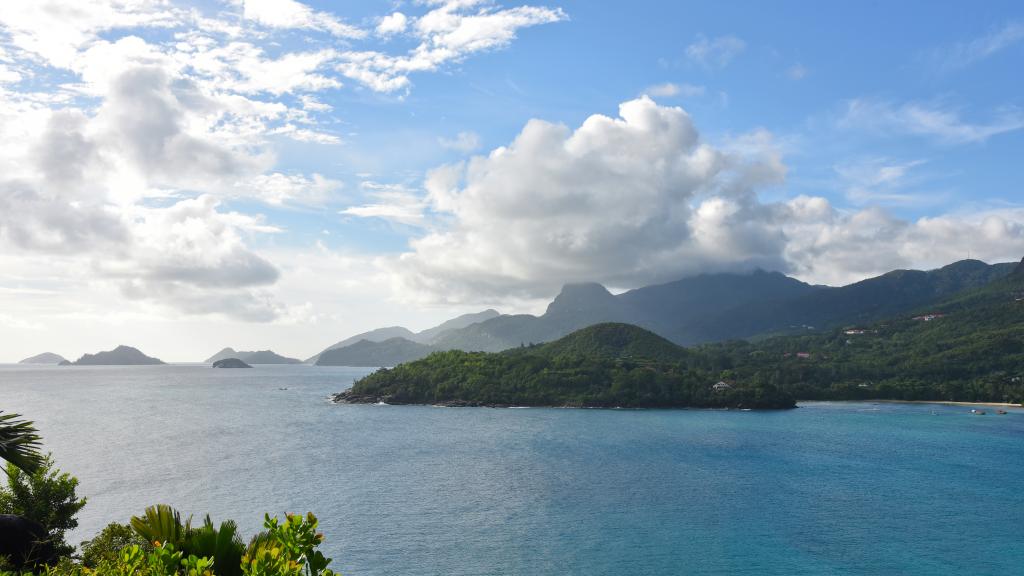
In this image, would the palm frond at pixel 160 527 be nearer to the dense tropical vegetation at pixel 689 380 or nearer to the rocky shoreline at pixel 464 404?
the rocky shoreline at pixel 464 404

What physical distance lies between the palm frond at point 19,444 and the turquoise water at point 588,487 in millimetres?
33756

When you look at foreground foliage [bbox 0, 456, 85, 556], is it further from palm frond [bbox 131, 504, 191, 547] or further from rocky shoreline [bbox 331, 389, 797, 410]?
rocky shoreline [bbox 331, 389, 797, 410]

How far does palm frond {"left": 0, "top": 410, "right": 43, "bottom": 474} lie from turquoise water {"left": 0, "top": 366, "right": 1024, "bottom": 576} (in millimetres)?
33756

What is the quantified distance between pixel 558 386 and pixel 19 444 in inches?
6086

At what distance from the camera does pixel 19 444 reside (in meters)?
8.62

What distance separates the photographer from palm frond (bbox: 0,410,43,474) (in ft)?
27.9

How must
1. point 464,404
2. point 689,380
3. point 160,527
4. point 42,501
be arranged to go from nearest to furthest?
point 160,527, point 42,501, point 464,404, point 689,380

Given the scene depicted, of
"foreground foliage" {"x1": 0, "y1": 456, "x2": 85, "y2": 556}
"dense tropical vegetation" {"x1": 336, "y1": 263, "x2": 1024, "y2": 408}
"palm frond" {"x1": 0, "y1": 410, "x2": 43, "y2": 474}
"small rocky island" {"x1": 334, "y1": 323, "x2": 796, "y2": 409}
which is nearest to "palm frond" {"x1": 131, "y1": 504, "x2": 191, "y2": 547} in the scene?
"palm frond" {"x1": 0, "y1": 410, "x2": 43, "y2": 474}

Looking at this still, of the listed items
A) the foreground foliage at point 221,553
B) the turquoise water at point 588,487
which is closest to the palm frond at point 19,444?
the foreground foliage at point 221,553

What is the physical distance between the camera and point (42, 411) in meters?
144

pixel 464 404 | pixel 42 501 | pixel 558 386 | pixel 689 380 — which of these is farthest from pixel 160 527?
pixel 689 380

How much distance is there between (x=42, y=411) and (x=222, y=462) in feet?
329

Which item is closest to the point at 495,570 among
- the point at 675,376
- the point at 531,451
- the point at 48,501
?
the point at 48,501

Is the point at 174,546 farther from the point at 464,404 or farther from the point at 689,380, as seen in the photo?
the point at 689,380
